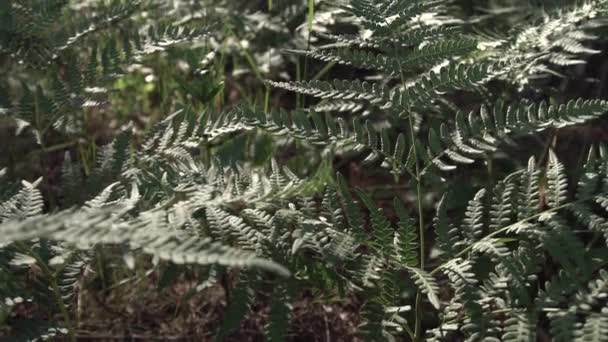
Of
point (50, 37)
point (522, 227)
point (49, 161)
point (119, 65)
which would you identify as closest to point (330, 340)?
point (522, 227)

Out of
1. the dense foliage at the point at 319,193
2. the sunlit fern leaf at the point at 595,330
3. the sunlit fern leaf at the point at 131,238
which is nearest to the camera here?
the sunlit fern leaf at the point at 131,238

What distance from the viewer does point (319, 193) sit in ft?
5.36

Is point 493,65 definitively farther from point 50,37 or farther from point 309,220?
point 50,37

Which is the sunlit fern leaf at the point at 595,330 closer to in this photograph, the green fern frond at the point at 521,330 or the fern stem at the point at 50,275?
the green fern frond at the point at 521,330

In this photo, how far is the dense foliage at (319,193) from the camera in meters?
1.47

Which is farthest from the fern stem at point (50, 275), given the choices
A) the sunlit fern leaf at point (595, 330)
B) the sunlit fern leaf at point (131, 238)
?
the sunlit fern leaf at point (595, 330)

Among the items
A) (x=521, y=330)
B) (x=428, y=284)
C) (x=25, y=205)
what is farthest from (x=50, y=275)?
(x=521, y=330)

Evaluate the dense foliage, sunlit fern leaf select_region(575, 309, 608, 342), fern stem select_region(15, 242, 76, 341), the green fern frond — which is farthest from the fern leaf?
fern stem select_region(15, 242, 76, 341)

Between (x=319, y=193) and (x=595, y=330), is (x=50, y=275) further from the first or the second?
(x=595, y=330)

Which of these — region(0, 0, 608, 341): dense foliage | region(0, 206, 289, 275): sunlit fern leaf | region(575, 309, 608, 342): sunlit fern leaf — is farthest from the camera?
region(0, 0, 608, 341): dense foliage

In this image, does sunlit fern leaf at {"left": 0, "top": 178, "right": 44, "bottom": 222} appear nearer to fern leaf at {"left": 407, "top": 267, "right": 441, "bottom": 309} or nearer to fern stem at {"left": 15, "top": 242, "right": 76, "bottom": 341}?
fern stem at {"left": 15, "top": 242, "right": 76, "bottom": 341}

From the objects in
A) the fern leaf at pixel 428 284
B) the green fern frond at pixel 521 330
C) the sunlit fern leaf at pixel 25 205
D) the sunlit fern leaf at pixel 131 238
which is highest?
the sunlit fern leaf at pixel 131 238

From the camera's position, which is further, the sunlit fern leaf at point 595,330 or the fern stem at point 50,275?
the fern stem at point 50,275

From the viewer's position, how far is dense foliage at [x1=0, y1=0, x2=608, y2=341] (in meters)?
1.47
